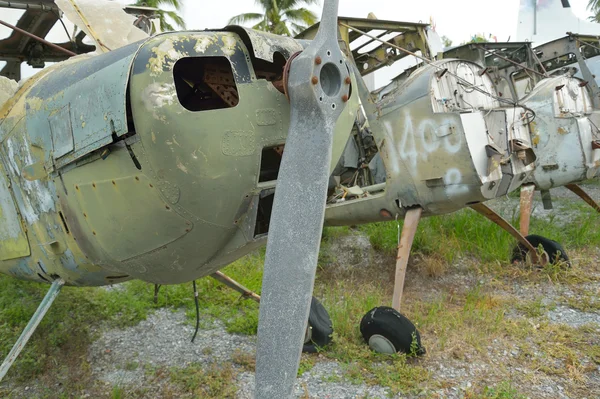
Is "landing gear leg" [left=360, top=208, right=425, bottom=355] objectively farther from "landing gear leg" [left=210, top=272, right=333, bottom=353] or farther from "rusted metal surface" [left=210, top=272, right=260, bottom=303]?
"rusted metal surface" [left=210, top=272, right=260, bottom=303]

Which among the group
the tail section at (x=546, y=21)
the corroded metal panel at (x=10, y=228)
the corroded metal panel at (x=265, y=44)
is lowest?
the corroded metal panel at (x=10, y=228)

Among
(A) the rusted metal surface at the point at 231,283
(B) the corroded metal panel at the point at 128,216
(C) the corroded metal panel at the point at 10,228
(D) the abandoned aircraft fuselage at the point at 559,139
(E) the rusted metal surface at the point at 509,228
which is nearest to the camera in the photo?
(B) the corroded metal panel at the point at 128,216

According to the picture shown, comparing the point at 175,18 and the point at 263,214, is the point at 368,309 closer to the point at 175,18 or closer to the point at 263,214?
the point at 263,214

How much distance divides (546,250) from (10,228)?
17.4 feet

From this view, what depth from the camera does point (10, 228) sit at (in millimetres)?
2787

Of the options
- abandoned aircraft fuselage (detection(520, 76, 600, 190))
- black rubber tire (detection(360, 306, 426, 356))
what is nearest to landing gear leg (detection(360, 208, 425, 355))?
black rubber tire (detection(360, 306, 426, 356))

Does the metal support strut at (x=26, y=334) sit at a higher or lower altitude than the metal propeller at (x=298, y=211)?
lower

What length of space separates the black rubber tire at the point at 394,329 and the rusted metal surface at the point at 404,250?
0.29 metres

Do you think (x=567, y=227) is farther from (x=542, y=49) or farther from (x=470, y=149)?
(x=470, y=149)

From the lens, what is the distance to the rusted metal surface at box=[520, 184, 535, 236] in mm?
5871

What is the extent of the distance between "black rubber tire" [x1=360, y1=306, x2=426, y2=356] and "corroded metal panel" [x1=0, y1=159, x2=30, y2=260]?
2.41 meters

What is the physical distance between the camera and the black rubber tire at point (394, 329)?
378cm

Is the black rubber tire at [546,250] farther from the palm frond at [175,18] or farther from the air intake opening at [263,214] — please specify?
the palm frond at [175,18]

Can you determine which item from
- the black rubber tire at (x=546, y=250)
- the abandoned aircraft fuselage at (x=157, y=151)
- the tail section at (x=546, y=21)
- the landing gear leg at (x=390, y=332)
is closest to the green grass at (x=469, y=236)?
the black rubber tire at (x=546, y=250)
